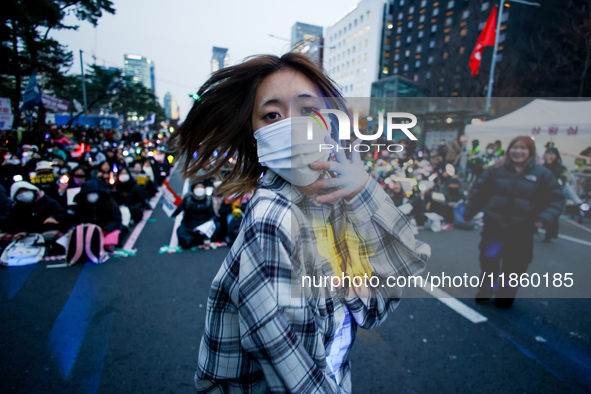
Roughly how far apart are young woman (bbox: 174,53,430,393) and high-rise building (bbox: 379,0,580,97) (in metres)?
23.7

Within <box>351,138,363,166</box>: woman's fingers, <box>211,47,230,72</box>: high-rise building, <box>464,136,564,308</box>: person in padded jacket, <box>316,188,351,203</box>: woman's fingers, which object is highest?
<box>211,47,230,72</box>: high-rise building

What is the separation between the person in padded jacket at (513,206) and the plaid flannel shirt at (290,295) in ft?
8.56

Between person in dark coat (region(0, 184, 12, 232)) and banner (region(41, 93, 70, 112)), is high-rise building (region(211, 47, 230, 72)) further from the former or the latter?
banner (region(41, 93, 70, 112))

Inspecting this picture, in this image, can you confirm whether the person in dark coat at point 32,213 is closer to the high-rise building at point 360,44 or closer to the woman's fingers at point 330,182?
the woman's fingers at point 330,182

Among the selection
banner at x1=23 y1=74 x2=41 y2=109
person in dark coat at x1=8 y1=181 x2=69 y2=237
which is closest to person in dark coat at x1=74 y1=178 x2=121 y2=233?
person in dark coat at x1=8 y1=181 x2=69 y2=237

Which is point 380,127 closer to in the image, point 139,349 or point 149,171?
point 139,349

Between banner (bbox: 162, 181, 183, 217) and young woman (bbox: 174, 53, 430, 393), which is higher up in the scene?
young woman (bbox: 174, 53, 430, 393)

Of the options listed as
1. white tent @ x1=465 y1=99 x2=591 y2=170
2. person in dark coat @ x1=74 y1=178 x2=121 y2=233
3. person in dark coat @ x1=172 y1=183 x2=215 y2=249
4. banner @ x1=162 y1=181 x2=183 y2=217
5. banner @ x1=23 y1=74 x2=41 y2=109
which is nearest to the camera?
white tent @ x1=465 y1=99 x2=591 y2=170

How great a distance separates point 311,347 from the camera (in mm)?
866

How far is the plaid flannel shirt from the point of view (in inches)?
31.4

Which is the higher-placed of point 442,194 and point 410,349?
point 442,194

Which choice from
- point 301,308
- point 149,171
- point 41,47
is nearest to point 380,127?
point 301,308

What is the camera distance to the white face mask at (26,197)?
17.6 feet

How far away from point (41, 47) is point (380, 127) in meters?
23.6
